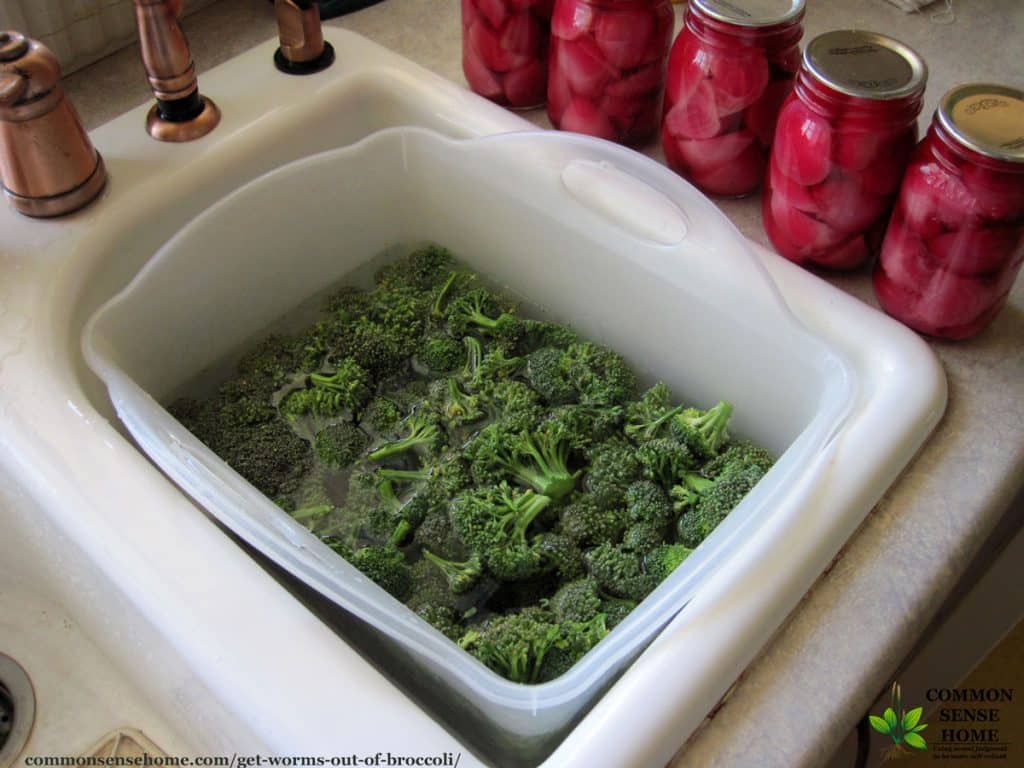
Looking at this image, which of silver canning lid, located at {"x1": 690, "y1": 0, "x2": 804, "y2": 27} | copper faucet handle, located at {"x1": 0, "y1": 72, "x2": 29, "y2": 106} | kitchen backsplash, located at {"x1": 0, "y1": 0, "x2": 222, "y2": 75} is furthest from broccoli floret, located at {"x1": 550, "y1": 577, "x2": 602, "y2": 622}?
kitchen backsplash, located at {"x1": 0, "y1": 0, "x2": 222, "y2": 75}

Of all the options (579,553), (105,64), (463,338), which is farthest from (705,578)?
(105,64)

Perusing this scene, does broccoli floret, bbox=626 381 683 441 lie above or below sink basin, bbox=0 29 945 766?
below

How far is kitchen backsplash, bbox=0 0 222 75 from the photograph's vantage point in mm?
946

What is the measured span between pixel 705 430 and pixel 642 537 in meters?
0.12

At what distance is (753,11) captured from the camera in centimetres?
79

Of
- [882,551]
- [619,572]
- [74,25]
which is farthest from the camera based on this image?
[74,25]

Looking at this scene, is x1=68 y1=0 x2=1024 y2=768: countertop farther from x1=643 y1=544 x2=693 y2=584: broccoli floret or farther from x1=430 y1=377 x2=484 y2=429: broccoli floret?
x1=430 y1=377 x2=484 y2=429: broccoli floret

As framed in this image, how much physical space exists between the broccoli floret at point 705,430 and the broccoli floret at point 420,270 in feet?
1.00

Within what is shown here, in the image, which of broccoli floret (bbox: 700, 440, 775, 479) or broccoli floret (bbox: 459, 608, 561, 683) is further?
broccoli floret (bbox: 700, 440, 775, 479)

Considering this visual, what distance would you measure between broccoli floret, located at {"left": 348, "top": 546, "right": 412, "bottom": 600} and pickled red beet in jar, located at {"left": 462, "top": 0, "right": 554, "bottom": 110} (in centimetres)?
48

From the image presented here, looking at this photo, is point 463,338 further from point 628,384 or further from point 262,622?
point 262,622

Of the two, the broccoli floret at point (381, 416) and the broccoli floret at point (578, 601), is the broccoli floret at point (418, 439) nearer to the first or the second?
the broccoli floret at point (381, 416)

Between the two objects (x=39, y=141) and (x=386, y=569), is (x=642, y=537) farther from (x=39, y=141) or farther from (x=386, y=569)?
(x=39, y=141)

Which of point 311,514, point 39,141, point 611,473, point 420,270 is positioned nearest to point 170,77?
point 39,141
